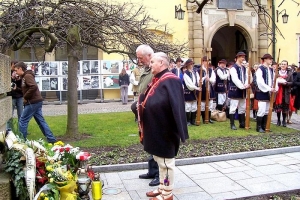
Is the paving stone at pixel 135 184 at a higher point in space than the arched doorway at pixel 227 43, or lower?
lower

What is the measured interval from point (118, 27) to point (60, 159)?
15.9 ft

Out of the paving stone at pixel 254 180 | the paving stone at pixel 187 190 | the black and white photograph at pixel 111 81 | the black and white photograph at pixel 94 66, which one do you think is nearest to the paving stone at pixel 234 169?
the paving stone at pixel 254 180

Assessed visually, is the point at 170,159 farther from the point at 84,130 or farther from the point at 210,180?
the point at 84,130

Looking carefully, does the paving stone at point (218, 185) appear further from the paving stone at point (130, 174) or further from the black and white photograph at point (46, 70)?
the black and white photograph at point (46, 70)

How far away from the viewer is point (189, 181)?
571 centimetres

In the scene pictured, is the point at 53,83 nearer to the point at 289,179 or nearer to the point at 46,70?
the point at 46,70

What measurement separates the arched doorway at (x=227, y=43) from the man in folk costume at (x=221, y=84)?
1122 cm

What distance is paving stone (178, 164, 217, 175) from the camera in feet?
20.5

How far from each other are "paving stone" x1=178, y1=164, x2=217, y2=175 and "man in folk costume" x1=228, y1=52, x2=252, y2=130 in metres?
3.69

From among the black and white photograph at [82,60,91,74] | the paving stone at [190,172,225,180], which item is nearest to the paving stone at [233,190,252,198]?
the paving stone at [190,172,225,180]

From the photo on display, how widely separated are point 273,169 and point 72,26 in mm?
5146

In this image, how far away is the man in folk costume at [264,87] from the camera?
9375 mm

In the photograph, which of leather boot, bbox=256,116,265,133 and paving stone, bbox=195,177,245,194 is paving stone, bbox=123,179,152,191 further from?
leather boot, bbox=256,116,265,133

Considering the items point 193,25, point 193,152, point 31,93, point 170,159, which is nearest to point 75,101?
point 31,93
